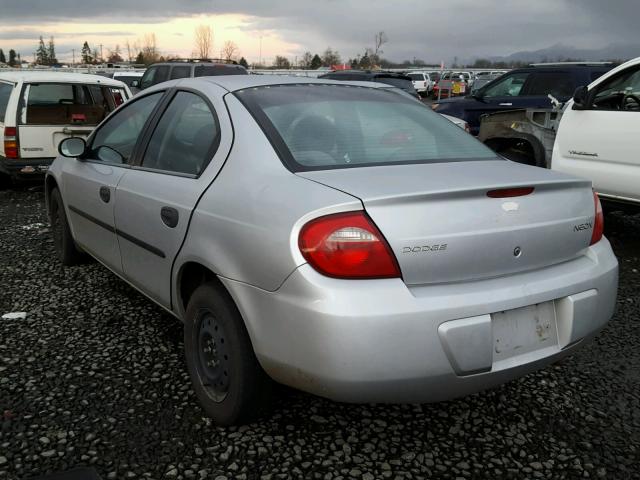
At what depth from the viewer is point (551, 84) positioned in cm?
1025

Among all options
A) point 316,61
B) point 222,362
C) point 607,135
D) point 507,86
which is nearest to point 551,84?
point 507,86

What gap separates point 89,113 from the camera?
872 centimetres

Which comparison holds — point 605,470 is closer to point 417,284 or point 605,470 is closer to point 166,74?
point 417,284

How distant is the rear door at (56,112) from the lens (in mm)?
7621

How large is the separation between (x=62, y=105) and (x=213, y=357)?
712 cm

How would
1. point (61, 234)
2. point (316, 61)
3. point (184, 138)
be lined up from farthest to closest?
point (316, 61), point (61, 234), point (184, 138)

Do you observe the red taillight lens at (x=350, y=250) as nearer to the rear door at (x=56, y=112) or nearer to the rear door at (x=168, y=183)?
the rear door at (x=168, y=183)

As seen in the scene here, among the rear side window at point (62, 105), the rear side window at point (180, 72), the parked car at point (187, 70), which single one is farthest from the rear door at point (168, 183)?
the rear side window at point (180, 72)

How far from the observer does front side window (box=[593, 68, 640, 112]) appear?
17.9 feet

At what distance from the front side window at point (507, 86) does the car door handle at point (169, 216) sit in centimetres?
919

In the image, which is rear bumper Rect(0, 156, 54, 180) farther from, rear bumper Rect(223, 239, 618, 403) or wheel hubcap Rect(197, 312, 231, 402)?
rear bumper Rect(223, 239, 618, 403)

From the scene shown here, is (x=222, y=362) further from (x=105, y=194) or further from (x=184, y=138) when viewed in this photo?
(x=105, y=194)

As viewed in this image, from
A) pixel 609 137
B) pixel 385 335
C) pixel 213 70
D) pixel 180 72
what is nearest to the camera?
pixel 385 335

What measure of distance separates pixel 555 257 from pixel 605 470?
88cm
